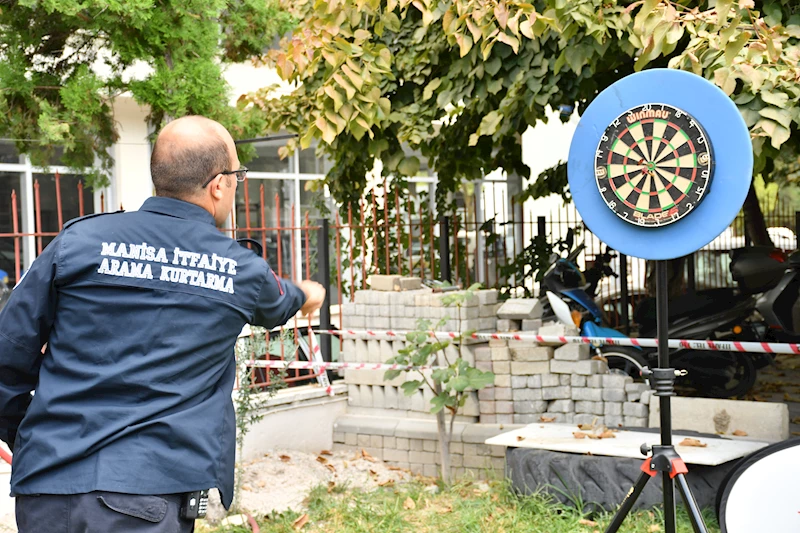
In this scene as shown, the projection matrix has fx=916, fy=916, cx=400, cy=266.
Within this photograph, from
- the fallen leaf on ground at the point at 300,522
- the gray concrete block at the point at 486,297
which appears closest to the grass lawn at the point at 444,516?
the fallen leaf on ground at the point at 300,522

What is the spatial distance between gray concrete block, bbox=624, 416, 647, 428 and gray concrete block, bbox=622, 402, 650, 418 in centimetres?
2

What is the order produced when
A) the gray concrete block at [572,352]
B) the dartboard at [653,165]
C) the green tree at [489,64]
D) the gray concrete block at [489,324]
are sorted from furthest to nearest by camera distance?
1. the gray concrete block at [489,324]
2. the gray concrete block at [572,352]
3. the green tree at [489,64]
4. the dartboard at [653,165]

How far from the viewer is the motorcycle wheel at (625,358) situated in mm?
7934

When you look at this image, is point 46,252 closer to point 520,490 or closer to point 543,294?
point 520,490

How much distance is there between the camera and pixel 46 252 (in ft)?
7.96

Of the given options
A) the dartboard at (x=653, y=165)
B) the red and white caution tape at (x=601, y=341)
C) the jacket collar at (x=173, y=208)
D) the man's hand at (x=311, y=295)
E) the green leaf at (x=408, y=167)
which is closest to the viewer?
the jacket collar at (x=173, y=208)

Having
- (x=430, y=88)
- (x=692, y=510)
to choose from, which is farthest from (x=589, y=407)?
(x=692, y=510)

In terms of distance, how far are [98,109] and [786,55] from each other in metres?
3.90

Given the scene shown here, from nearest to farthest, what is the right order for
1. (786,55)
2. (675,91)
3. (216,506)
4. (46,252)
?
(46,252) < (675,91) < (786,55) < (216,506)

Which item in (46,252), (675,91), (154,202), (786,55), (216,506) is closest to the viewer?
(46,252)

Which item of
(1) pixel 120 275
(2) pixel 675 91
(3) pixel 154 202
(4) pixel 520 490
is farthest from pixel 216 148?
(4) pixel 520 490

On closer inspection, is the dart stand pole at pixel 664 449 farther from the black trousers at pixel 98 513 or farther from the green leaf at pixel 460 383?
the green leaf at pixel 460 383

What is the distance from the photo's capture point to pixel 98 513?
7.75 feet

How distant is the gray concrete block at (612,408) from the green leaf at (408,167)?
230 cm
